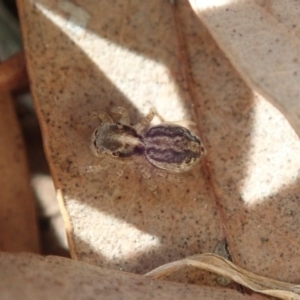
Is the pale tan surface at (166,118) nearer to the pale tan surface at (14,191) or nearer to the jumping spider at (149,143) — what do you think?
the jumping spider at (149,143)

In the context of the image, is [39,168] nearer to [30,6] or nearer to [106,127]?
[106,127]

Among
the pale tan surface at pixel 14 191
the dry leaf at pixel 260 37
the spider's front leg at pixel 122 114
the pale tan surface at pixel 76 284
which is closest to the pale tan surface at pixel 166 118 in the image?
the spider's front leg at pixel 122 114

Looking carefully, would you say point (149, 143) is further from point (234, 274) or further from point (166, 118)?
point (234, 274)

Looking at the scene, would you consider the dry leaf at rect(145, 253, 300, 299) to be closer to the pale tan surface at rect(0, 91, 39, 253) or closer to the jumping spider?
the jumping spider

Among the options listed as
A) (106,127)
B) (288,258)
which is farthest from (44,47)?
(288,258)

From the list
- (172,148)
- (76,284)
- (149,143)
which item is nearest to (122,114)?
(149,143)
